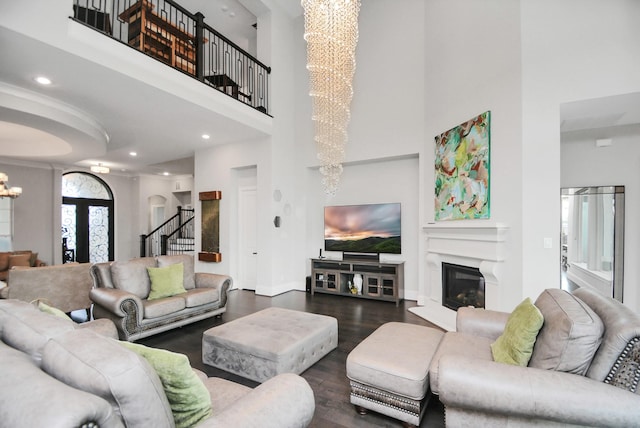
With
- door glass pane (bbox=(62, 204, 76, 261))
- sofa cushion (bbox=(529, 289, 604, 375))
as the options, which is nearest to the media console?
sofa cushion (bbox=(529, 289, 604, 375))

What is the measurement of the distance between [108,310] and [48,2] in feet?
10.3

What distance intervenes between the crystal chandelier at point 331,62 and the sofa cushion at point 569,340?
138 inches

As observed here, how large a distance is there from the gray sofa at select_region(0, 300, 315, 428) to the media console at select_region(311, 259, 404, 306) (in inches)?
157

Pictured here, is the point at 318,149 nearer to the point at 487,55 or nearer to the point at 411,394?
the point at 487,55

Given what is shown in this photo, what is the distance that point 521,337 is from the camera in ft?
5.90

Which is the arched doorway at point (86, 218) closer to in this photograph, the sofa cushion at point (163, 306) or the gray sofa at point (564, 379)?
the sofa cushion at point (163, 306)

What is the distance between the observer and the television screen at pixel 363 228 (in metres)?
5.52

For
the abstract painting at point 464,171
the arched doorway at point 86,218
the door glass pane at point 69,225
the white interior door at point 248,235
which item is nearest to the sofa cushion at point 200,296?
the white interior door at point 248,235

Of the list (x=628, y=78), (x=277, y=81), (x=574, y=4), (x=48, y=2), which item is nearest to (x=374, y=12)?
(x=277, y=81)

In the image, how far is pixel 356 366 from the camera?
2119 millimetres

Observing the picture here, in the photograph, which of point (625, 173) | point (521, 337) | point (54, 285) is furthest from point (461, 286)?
point (54, 285)

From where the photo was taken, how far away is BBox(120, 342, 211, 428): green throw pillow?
46.0 inches

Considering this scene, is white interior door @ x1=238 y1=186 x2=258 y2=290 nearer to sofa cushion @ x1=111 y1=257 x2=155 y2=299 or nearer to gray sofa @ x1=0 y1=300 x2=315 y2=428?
sofa cushion @ x1=111 y1=257 x2=155 y2=299

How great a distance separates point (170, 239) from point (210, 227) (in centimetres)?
420
